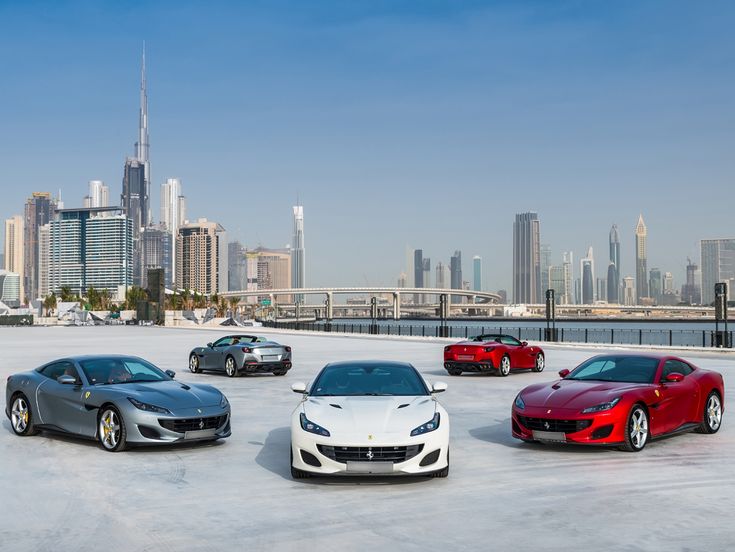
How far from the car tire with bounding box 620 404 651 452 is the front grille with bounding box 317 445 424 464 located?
11.6 ft

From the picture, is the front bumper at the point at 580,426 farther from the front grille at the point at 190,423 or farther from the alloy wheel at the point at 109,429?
the alloy wheel at the point at 109,429

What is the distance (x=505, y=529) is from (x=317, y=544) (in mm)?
1637

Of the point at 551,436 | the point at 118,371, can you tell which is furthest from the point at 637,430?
the point at 118,371

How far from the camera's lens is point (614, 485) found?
29.5 feet

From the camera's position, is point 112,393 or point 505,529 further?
point 112,393

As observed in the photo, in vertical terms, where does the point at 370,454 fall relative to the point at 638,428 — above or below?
above

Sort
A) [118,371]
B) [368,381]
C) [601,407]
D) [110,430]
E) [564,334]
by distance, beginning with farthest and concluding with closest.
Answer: [564,334] → [118,371] → [110,430] → [601,407] → [368,381]

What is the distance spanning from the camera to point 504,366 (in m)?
24.1

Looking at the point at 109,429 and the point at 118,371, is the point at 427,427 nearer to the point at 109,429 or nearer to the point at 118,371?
the point at 109,429

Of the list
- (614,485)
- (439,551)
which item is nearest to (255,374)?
(614,485)

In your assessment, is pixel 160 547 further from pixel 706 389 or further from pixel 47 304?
pixel 47 304

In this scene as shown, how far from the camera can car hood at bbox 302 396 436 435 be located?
8.88m

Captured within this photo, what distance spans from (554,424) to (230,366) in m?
14.8

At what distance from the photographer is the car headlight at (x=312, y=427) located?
888 cm
